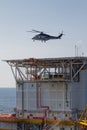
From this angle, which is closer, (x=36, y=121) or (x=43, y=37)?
(x=36, y=121)

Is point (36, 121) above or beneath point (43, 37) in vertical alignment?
beneath

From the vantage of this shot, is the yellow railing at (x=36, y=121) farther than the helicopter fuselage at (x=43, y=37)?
No

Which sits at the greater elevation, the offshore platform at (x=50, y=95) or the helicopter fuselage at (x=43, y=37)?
the helicopter fuselage at (x=43, y=37)

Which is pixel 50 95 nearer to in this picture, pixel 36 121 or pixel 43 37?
pixel 36 121

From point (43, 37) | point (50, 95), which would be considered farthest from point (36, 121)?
point (43, 37)

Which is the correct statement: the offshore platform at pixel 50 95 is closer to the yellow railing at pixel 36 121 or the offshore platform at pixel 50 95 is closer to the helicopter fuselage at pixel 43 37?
the yellow railing at pixel 36 121

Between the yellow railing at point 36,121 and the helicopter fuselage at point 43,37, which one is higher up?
the helicopter fuselage at point 43,37

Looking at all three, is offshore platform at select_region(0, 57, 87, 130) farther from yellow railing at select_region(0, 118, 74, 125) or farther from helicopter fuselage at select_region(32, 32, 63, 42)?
helicopter fuselage at select_region(32, 32, 63, 42)

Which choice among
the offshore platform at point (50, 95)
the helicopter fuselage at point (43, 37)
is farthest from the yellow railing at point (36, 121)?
the helicopter fuselage at point (43, 37)

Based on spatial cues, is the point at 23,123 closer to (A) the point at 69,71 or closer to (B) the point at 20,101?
(B) the point at 20,101
